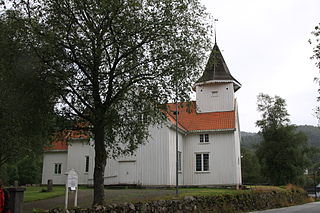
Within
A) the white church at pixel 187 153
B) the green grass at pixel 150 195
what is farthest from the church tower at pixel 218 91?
the green grass at pixel 150 195

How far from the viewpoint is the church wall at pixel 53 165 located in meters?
35.5

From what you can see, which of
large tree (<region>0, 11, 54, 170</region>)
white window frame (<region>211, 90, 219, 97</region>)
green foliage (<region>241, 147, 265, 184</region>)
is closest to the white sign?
large tree (<region>0, 11, 54, 170</region>)

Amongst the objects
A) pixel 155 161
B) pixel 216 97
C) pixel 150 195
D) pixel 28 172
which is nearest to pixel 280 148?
pixel 216 97

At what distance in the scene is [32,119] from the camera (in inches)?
629

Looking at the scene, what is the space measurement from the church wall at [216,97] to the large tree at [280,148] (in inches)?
524

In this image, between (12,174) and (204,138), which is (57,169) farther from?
(12,174)

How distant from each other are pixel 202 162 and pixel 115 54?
1951 cm

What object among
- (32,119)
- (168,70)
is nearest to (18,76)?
(32,119)

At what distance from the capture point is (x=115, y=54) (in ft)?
53.3

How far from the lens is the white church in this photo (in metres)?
30.2

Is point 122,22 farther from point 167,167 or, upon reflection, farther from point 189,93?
point 167,167

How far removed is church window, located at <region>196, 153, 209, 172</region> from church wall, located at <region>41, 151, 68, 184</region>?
44.9 feet

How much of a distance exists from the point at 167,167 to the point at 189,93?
1453 cm

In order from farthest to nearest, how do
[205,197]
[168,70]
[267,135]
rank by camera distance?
[267,135] → [205,197] → [168,70]
